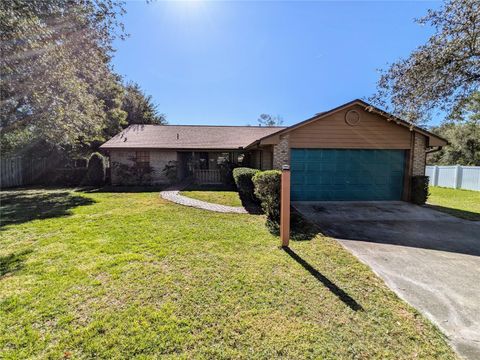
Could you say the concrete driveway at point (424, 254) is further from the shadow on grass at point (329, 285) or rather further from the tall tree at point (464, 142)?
the tall tree at point (464, 142)

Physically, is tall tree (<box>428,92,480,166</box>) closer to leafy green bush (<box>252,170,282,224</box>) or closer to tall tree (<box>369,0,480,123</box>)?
tall tree (<box>369,0,480,123</box>)

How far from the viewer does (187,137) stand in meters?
16.8

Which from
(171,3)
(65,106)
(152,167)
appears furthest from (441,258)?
(152,167)

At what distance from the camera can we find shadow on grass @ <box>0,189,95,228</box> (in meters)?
7.30

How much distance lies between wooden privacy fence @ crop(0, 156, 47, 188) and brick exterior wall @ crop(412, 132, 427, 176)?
2423 cm

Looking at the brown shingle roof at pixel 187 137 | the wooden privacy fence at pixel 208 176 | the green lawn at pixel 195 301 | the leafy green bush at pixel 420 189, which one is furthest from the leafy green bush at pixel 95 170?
the leafy green bush at pixel 420 189

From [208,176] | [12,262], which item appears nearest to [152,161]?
[208,176]

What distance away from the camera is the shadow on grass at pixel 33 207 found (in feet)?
23.9

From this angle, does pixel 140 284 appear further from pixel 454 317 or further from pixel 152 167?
pixel 152 167

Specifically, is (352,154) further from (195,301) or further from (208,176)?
(208,176)

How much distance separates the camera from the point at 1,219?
707 cm

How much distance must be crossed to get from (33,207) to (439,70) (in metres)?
15.3

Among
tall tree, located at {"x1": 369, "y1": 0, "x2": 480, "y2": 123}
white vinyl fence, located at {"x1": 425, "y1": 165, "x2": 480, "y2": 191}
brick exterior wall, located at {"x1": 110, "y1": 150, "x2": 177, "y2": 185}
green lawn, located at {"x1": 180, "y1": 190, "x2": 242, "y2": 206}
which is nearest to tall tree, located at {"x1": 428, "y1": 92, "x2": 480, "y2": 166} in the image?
white vinyl fence, located at {"x1": 425, "y1": 165, "x2": 480, "y2": 191}

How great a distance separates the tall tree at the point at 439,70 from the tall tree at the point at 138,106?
84.1 feet
